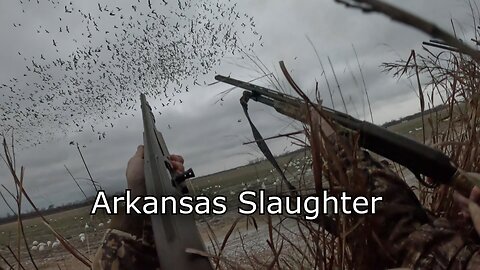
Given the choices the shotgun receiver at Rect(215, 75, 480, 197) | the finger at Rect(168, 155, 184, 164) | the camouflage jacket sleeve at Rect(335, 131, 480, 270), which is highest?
the finger at Rect(168, 155, 184, 164)

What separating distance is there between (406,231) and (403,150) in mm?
209

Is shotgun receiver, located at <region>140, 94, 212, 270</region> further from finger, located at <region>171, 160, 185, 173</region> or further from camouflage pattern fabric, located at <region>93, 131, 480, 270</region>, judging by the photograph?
camouflage pattern fabric, located at <region>93, 131, 480, 270</region>

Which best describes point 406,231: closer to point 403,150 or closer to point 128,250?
point 403,150

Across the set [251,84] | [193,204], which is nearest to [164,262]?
[193,204]

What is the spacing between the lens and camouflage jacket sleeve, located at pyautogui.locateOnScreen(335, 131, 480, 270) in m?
1.23

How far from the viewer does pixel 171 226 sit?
1327 mm

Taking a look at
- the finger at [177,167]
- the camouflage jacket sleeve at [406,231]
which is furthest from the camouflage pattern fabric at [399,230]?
the finger at [177,167]

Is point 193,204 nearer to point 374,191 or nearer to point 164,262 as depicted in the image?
point 164,262

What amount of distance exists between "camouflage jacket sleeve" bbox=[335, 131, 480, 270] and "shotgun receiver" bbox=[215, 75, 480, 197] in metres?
0.05

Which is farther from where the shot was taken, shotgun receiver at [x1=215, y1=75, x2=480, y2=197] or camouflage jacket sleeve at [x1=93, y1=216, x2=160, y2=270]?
camouflage jacket sleeve at [x1=93, y1=216, x2=160, y2=270]

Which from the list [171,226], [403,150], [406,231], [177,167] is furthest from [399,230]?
[177,167]

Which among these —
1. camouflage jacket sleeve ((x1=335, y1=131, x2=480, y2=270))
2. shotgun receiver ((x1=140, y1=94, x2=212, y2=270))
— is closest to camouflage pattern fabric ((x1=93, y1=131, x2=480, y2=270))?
camouflage jacket sleeve ((x1=335, y1=131, x2=480, y2=270))

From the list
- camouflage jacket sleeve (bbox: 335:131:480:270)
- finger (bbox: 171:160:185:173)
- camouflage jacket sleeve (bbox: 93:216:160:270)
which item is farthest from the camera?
finger (bbox: 171:160:185:173)

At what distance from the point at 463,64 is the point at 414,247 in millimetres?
1555
